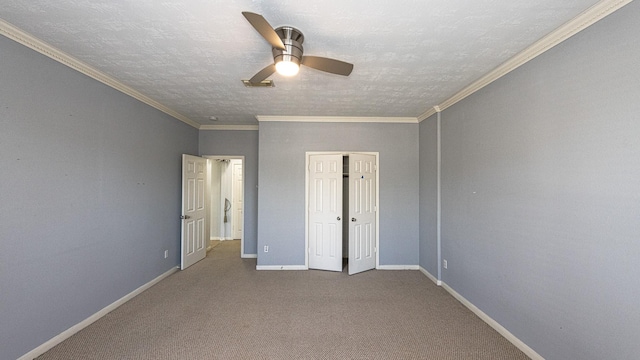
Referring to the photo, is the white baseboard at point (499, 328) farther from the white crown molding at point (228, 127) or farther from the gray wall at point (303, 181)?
the white crown molding at point (228, 127)

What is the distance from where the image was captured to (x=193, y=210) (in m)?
4.50

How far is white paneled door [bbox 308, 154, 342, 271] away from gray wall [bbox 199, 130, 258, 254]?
1.34 m

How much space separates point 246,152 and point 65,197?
296 cm

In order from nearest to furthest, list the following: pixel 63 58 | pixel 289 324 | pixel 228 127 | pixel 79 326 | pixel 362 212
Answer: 1. pixel 63 58
2. pixel 79 326
3. pixel 289 324
4. pixel 362 212
5. pixel 228 127

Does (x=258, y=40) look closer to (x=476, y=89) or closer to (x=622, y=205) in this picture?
(x=476, y=89)

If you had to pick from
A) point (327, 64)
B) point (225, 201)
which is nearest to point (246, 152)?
point (225, 201)

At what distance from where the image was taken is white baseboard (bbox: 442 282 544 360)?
2129mm

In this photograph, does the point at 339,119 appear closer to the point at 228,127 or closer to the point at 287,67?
the point at 228,127

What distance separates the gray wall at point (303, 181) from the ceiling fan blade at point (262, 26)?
2635mm

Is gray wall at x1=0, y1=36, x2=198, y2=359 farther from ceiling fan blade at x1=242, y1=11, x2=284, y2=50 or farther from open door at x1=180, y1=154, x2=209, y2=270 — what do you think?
ceiling fan blade at x1=242, y1=11, x2=284, y2=50

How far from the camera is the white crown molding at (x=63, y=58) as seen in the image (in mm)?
1884

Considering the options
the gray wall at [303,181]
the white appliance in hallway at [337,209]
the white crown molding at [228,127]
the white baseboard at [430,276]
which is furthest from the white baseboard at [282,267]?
the white crown molding at [228,127]

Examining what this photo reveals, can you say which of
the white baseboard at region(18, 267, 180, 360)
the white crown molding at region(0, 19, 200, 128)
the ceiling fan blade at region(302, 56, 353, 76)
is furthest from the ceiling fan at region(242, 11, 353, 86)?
the white baseboard at region(18, 267, 180, 360)

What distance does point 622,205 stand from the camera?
149 centimetres
